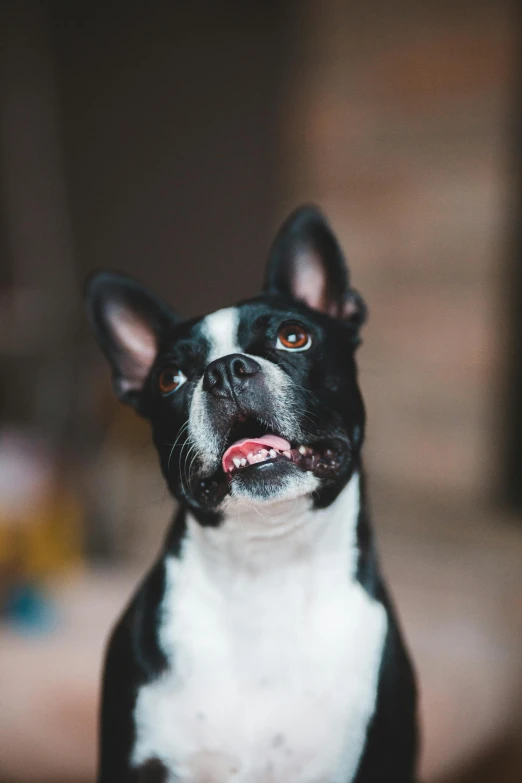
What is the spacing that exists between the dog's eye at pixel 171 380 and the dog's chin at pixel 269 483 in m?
0.21

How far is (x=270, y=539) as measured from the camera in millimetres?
1179

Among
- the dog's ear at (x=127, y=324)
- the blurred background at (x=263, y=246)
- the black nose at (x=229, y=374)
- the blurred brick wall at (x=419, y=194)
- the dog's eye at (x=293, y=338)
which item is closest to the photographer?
the black nose at (x=229, y=374)

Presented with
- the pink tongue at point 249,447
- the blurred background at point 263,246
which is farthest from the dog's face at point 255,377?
the blurred background at point 263,246

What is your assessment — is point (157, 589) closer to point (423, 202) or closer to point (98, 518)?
point (98, 518)

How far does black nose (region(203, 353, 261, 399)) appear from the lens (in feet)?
3.53

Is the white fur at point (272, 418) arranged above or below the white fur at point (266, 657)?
above

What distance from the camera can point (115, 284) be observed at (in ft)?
4.31

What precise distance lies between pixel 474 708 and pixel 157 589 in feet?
4.87

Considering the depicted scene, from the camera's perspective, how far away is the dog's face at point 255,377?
1101 mm

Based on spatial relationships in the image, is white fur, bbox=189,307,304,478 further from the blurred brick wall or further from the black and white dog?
the blurred brick wall

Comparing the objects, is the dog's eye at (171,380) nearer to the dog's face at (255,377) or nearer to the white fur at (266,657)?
the dog's face at (255,377)

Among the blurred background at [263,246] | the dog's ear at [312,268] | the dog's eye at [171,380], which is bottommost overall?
the blurred background at [263,246]

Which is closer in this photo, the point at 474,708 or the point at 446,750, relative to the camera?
the point at 446,750

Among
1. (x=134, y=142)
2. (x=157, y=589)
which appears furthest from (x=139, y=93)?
(x=157, y=589)
